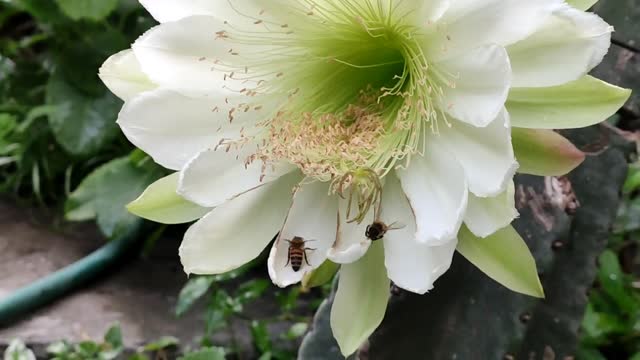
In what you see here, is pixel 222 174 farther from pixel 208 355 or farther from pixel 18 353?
pixel 18 353

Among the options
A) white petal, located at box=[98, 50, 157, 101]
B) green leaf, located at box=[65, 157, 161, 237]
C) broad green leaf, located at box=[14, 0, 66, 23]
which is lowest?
green leaf, located at box=[65, 157, 161, 237]

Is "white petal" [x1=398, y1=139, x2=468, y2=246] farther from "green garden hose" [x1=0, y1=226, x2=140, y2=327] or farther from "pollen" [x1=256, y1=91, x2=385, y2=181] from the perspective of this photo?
"green garden hose" [x1=0, y1=226, x2=140, y2=327]

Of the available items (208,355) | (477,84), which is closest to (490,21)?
(477,84)

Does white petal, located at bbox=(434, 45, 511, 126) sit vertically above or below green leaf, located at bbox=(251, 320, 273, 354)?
above

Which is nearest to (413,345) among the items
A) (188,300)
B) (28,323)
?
(188,300)

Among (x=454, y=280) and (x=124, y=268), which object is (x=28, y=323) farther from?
(x=454, y=280)

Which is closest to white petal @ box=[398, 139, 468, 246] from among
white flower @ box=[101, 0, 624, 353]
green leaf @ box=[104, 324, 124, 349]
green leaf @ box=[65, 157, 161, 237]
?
white flower @ box=[101, 0, 624, 353]

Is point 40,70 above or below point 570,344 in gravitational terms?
below
